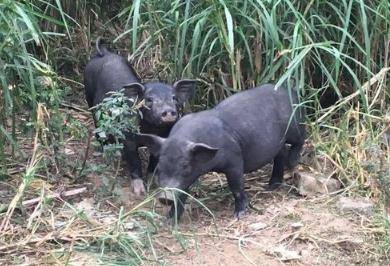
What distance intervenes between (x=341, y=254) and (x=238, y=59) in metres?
1.31

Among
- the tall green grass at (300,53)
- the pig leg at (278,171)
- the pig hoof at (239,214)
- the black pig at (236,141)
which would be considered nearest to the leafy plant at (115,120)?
the black pig at (236,141)

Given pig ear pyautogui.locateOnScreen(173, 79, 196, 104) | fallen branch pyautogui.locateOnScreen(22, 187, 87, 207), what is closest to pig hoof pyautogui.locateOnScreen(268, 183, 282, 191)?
pig ear pyautogui.locateOnScreen(173, 79, 196, 104)

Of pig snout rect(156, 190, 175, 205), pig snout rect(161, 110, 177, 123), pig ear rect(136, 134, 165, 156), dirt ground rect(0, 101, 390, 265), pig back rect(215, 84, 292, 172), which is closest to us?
dirt ground rect(0, 101, 390, 265)

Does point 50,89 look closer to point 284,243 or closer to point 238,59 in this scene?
point 238,59

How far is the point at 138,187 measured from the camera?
4.39 meters

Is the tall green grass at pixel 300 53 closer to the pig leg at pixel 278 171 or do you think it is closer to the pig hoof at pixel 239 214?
the pig leg at pixel 278 171

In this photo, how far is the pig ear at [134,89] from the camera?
14.6ft

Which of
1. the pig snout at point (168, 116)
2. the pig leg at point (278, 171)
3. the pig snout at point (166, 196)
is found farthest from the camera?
the pig leg at point (278, 171)

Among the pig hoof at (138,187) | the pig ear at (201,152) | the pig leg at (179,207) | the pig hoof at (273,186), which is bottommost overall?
the pig hoof at (273,186)

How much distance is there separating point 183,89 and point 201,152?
2.27 ft

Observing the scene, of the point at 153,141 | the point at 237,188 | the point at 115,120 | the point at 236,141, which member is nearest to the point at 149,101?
the point at 115,120

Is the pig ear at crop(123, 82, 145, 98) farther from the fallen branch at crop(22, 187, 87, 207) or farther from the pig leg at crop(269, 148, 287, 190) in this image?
the pig leg at crop(269, 148, 287, 190)

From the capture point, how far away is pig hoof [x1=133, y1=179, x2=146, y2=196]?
4363 millimetres

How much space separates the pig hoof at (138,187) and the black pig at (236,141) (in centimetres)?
36
